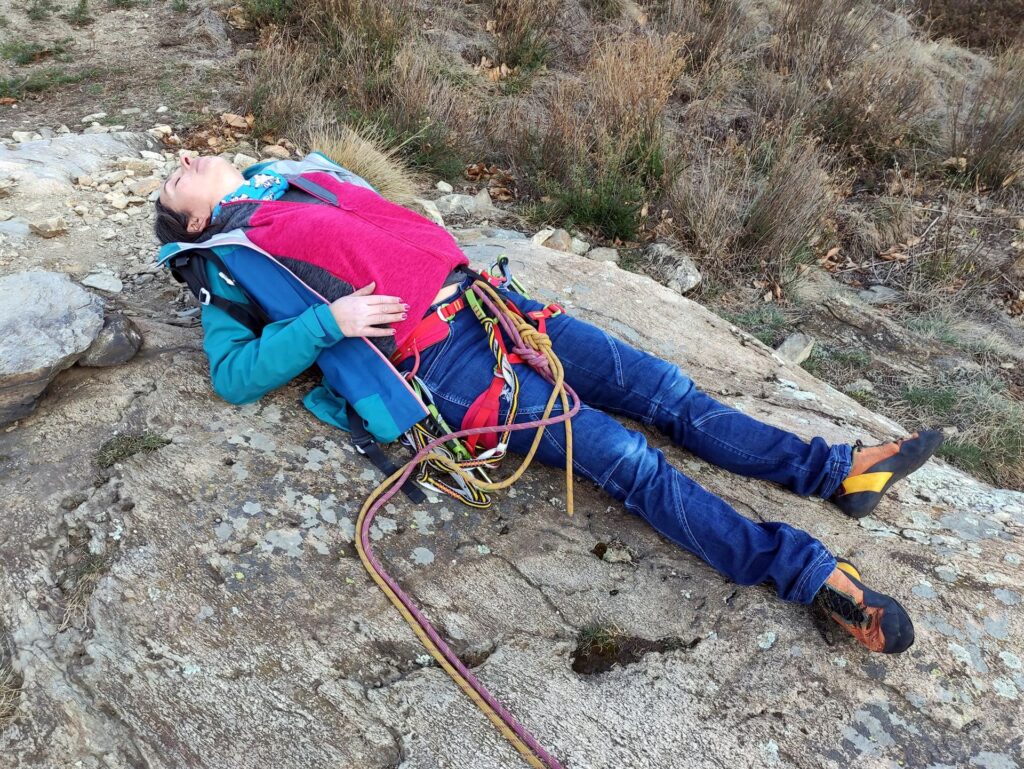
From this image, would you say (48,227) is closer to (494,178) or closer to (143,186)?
(143,186)

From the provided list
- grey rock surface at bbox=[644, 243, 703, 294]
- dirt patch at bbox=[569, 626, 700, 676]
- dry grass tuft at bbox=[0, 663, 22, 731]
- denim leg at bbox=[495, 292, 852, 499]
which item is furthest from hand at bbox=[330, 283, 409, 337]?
grey rock surface at bbox=[644, 243, 703, 294]

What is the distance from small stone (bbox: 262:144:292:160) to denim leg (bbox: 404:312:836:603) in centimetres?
279

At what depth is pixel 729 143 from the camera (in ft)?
17.5

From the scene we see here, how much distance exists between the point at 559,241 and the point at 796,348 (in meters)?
1.59

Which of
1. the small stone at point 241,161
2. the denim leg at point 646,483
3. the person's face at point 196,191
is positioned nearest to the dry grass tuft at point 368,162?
the small stone at point 241,161

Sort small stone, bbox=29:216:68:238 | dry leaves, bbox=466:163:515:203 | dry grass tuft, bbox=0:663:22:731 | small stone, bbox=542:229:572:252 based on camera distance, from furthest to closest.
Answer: dry leaves, bbox=466:163:515:203
small stone, bbox=542:229:572:252
small stone, bbox=29:216:68:238
dry grass tuft, bbox=0:663:22:731

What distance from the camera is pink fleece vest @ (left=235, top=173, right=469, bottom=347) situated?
2.46m

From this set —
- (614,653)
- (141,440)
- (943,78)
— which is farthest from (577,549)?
(943,78)

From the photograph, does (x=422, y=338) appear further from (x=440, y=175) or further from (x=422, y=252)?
(x=440, y=175)

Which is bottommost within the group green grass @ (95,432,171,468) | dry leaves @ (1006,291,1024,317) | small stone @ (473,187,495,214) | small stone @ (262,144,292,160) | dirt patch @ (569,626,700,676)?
small stone @ (473,187,495,214)

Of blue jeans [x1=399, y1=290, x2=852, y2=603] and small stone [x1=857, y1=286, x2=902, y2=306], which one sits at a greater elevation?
blue jeans [x1=399, y1=290, x2=852, y2=603]

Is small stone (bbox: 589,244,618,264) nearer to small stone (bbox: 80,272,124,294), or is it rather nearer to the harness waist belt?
the harness waist belt

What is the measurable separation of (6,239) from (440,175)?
2.75 m

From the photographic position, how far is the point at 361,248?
8.09ft
